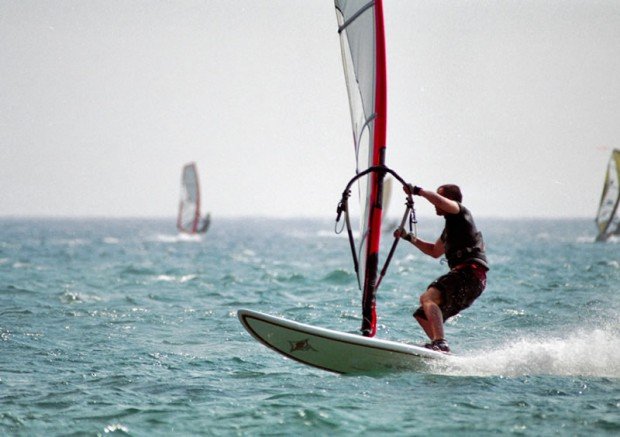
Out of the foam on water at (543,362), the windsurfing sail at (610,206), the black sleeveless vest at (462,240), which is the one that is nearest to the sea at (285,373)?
the foam on water at (543,362)

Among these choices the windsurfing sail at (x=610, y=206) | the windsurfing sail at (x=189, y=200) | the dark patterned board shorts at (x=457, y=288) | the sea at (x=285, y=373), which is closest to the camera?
the sea at (x=285, y=373)

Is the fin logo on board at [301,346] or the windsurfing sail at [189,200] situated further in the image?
the windsurfing sail at [189,200]

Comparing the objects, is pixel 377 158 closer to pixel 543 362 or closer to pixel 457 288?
pixel 457 288

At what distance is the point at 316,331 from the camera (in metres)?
8.05

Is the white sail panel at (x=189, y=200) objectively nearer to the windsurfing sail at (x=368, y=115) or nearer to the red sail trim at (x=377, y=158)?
the windsurfing sail at (x=368, y=115)

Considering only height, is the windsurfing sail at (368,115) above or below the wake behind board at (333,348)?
above

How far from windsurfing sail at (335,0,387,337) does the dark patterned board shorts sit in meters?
0.62

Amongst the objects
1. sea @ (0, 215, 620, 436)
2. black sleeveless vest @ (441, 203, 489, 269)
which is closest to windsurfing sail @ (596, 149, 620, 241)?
sea @ (0, 215, 620, 436)

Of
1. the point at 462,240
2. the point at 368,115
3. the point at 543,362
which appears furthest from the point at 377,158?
the point at 543,362

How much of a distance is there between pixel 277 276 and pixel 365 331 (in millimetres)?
15852

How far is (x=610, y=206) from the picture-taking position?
4266 centimetres

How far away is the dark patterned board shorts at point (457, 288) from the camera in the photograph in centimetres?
829

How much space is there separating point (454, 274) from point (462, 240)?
346 mm

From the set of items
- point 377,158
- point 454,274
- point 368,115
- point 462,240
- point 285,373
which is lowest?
point 285,373
